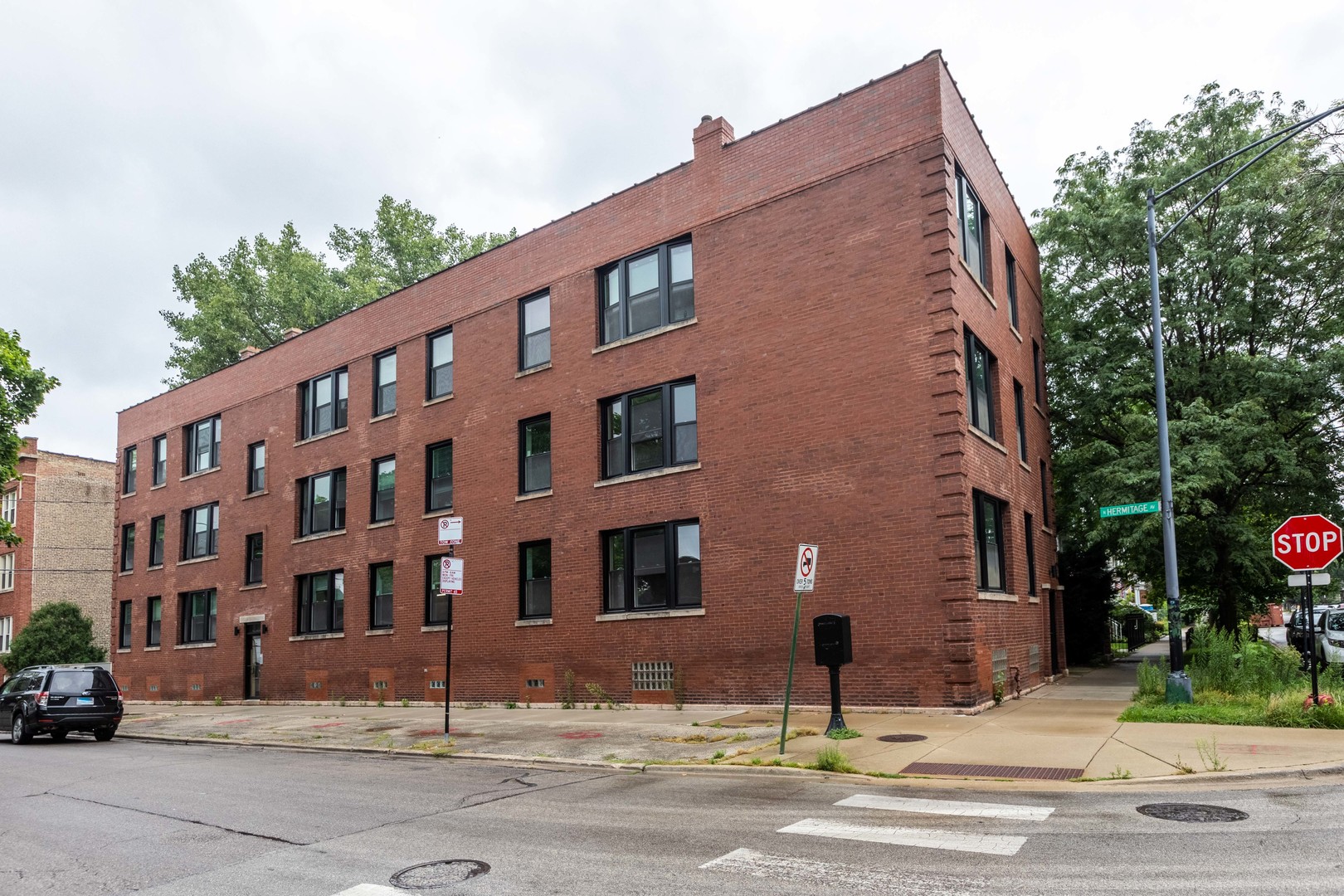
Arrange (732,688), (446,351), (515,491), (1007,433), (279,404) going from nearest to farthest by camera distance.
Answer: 1. (732,688)
2. (1007,433)
3. (515,491)
4. (446,351)
5. (279,404)

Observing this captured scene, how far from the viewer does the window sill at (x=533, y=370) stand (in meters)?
22.0

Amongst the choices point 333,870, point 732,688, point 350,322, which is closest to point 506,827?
point 333,870

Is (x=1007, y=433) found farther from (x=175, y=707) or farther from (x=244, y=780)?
(x=175, y=707)

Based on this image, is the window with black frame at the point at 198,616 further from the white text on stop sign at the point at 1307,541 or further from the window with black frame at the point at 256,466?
the white text on stop sign at the point at 1307,541

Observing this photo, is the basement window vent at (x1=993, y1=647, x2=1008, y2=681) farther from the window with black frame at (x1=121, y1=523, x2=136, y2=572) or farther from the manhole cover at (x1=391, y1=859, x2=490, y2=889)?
the window with black frame at (x1=121, y1=523, x2=136, y2=572)

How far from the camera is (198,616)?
32094 mm

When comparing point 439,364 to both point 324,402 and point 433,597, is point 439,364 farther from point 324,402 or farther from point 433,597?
point 433,597

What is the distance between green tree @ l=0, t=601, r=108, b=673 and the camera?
43625mm

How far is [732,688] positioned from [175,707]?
19.3 m

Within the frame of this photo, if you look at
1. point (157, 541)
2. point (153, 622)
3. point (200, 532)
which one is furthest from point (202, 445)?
point (153, 622)

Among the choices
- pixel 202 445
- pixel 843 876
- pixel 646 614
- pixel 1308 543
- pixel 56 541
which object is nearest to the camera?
pixel 843 876

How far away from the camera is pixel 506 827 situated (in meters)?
8.41

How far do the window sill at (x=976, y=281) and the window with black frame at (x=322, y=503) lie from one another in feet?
57.8

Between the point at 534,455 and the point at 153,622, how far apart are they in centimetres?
1969
